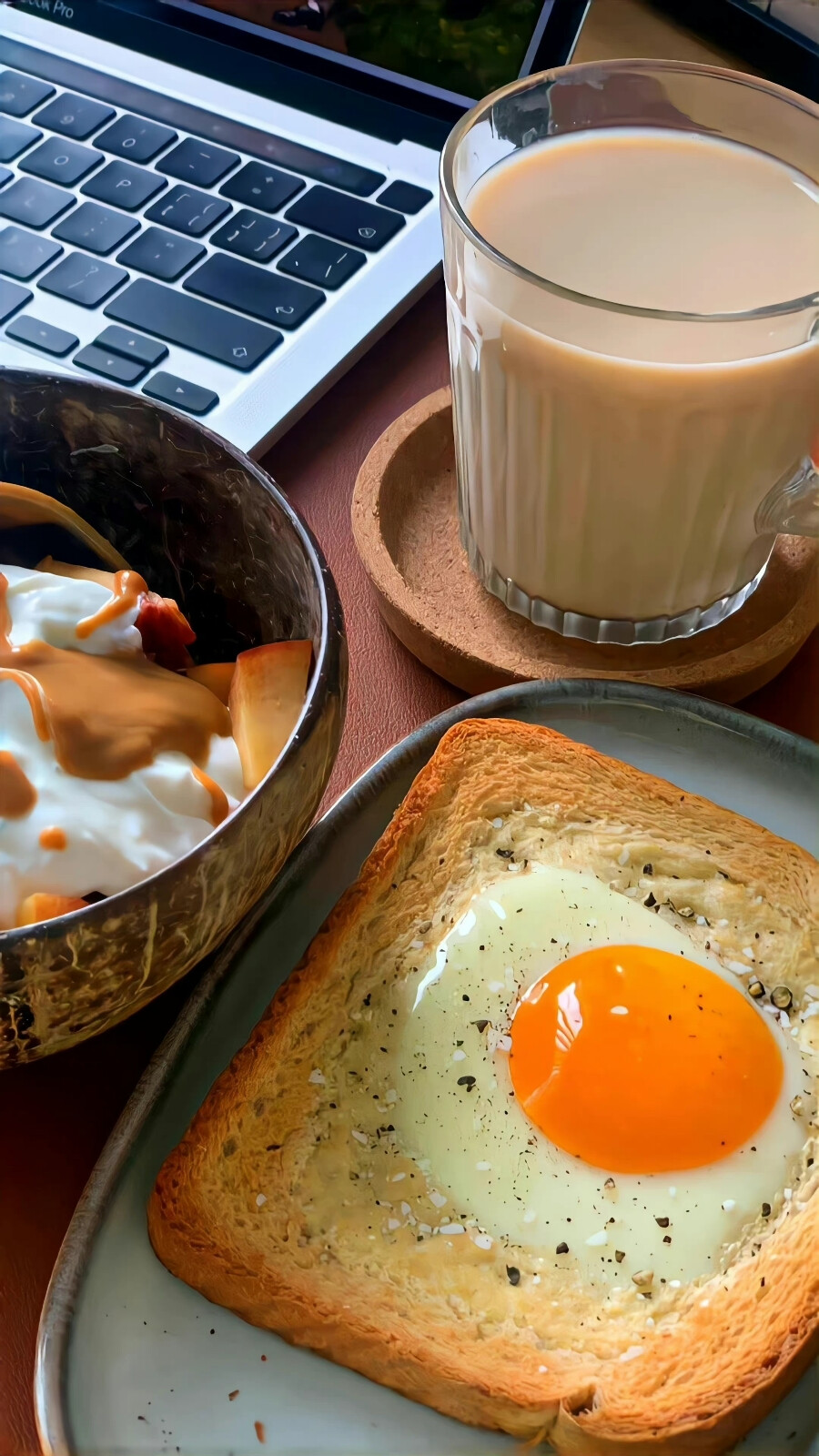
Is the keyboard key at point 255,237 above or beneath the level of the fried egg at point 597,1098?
above

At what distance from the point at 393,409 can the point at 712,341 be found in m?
0.47

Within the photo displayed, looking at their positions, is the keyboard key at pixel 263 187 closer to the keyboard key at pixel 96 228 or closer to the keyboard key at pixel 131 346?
the keyboard key at pixel 96 228

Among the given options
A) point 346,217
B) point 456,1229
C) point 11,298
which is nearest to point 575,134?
point 346,217


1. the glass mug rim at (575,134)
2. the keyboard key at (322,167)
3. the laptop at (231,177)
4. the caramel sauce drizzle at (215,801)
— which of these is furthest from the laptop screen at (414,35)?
the caramel sauce drizzle at (215,801)

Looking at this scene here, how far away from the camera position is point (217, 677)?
2.57 ft

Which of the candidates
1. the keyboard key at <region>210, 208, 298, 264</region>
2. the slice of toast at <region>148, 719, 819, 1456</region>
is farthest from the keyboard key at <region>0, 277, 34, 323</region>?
the slice of toast at <region>148, 719, 819, 1456</region>

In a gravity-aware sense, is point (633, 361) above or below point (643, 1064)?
above

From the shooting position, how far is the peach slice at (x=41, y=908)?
61 cm

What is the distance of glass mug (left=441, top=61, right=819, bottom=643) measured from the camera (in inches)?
31.8

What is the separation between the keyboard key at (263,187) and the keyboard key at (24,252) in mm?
212

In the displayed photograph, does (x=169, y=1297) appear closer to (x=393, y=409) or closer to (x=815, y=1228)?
(x=815, y=1228)

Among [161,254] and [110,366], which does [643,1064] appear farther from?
[161,254]

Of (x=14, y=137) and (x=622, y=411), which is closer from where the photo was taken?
(x=622, y=411)

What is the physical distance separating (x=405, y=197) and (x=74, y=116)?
0.42 metres
